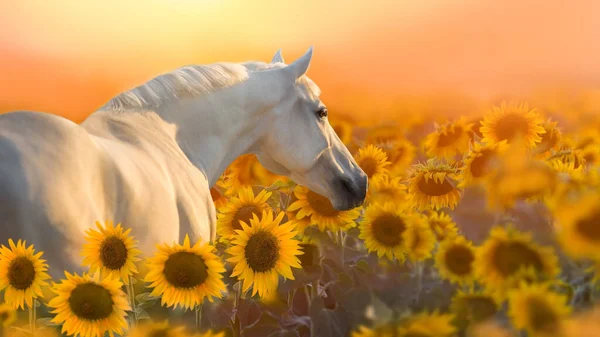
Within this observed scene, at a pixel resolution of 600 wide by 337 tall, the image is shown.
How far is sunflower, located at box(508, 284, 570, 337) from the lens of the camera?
518 millimetres

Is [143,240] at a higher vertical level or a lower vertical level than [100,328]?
lower

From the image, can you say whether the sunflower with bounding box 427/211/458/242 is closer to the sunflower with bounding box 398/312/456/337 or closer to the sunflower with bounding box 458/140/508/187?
the sunflower with bounding box 458/140/508/187

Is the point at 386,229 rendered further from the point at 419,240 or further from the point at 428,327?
the point at 428,327

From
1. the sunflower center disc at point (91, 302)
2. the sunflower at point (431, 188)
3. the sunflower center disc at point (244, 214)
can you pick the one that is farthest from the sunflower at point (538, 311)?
the sunflower center disc at point (244, 214)

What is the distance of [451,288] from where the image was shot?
0.83 meters

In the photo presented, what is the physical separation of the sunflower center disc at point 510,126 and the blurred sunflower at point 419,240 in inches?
31.7

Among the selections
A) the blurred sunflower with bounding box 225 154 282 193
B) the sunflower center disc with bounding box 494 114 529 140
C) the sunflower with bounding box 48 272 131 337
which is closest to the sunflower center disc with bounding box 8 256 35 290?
the sunflower with bounding box 48 272 131 337

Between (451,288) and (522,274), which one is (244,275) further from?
(522,274)

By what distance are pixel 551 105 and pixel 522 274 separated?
1.92 meters

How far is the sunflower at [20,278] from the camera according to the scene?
92 cm

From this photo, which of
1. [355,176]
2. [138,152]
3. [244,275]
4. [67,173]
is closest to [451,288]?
[244,275]

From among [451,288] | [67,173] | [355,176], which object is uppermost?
[451,288]

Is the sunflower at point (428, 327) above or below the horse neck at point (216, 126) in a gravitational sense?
above

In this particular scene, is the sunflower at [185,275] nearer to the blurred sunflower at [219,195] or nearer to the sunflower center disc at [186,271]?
the sunflower center disc at [186,271]
